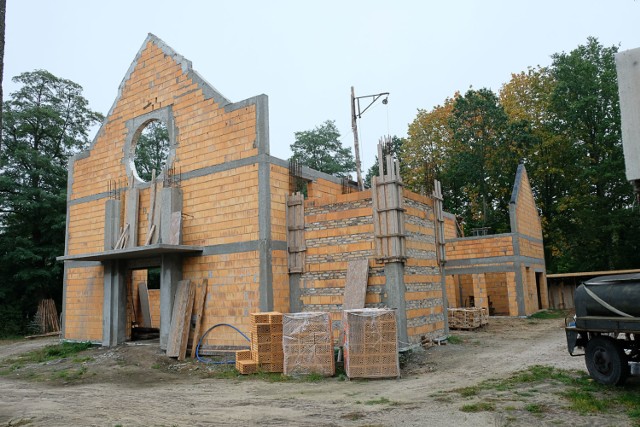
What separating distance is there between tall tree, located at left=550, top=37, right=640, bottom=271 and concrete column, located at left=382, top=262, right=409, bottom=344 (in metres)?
24.7

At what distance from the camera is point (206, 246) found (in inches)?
602

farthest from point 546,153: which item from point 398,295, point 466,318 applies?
point 398,295

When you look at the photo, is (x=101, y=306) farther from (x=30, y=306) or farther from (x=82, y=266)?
(x=30, y=306)

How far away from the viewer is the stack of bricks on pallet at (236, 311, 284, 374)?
1230 cm

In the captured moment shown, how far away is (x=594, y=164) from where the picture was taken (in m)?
35.6

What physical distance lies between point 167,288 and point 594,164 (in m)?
31.8

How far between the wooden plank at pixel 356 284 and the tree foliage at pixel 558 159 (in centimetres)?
2010

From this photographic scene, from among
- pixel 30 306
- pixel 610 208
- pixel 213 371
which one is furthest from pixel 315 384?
pixel 610 208

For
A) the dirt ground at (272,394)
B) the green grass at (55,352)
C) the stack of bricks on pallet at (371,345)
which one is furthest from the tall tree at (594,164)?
the green grass at (55,352)

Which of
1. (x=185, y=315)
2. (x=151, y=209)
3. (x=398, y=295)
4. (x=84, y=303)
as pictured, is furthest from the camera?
(x=84, y=303)

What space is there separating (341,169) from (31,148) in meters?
25.9

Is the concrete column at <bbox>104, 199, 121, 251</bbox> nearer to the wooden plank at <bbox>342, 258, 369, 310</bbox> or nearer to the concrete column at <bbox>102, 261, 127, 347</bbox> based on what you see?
the concrete column at <bbox>102, 261, 127, 347</bbox>

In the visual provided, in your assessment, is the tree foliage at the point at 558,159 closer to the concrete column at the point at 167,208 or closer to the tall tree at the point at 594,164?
the tall tree at the point at 594,164

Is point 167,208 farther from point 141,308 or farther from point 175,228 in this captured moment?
point 141,308
